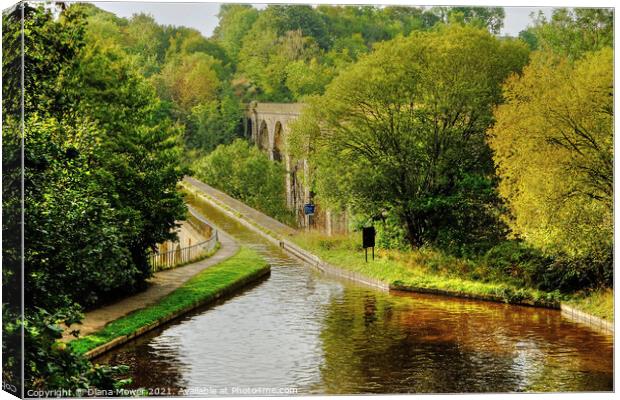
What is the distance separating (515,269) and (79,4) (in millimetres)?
10314

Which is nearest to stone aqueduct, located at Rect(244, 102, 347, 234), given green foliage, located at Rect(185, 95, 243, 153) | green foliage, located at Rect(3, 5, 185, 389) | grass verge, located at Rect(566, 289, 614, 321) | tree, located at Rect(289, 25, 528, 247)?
green foliage, located at Rect(185, 95, 243, 153)

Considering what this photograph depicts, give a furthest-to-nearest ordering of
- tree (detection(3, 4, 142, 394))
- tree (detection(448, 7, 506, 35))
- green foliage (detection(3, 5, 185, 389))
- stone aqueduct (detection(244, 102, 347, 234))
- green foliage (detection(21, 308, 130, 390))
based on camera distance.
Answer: stone aqueduct (detection(244, 102, 347, 234)), tree (detection(448, 7, 506, 35)), green foliage (detection(3, 5, 185, 389)), tree (detection(3, 4, 142, 394)), green foliage (detection(21, 308, 130, 390))

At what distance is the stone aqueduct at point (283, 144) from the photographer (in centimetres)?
1953

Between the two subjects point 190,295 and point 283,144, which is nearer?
point 190,295

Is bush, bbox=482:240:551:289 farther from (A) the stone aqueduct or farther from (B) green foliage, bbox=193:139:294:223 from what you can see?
(B) green foliage, bbox=193:139:294:223

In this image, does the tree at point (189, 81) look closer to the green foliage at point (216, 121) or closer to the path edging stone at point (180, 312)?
the green foliage at point (216, 121)

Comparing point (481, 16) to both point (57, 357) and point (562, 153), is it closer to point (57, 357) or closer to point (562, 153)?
point (562, 153)

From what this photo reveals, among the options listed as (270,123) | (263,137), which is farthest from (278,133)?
(270,123)

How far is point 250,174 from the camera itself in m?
21.5

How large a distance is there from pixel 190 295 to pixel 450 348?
17.8 ft

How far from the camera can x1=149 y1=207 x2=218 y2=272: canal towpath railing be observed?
2314 centimetres

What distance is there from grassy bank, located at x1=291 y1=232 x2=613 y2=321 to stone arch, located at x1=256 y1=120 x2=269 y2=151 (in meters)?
1.85

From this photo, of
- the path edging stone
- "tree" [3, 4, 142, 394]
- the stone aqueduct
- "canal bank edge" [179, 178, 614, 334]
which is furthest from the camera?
"canal bank edge" [179, 178, 614, 334]

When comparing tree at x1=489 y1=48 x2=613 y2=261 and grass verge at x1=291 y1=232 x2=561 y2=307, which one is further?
grass verge at x1=291 y1=232 x2=561 y2=307
